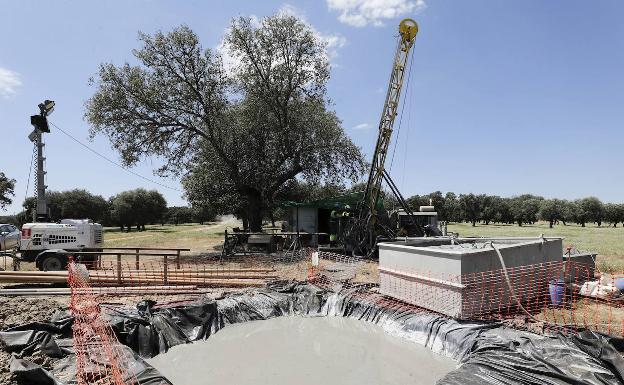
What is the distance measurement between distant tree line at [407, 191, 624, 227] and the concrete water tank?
74646mm

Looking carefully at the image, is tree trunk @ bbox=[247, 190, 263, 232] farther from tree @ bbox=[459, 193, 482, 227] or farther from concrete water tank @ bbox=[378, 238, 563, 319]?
tree @ bbox=[459, 193, 482, 227]

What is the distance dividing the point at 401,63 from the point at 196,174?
14631mm

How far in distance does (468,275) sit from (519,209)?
300ft

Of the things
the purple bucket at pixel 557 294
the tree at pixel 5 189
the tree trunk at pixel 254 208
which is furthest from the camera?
the tree at pixel 5 189

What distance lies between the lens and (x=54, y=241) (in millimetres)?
15438

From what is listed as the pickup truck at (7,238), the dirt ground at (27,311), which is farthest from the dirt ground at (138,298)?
the pickup truck at (7,238)

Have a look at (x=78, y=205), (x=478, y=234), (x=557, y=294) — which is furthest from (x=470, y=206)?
(x=557, y=294)

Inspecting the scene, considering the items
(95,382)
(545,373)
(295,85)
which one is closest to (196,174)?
(295,85)

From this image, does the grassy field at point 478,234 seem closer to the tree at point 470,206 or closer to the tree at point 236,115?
the tree at point 236,115

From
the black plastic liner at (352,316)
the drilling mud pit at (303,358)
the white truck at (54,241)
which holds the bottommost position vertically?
the drilling mud pit at (303,358)

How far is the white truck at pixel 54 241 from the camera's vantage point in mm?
14453

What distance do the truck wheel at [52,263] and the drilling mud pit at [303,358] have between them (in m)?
9.07

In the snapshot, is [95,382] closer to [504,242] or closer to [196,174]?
[504,242]

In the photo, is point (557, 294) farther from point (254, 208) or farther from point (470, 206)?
point (470, 206)
